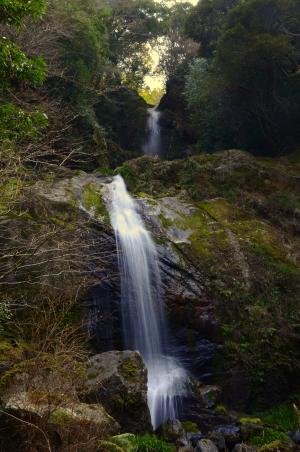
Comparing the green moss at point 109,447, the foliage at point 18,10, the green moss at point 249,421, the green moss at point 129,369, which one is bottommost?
the green moss at point 249,421

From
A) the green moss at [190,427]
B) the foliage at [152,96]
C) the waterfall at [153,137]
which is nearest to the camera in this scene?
the green moss at [190,427]

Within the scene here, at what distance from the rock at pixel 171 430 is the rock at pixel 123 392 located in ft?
1.14

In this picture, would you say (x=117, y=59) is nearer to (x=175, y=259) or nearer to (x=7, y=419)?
(x=175, y=259)

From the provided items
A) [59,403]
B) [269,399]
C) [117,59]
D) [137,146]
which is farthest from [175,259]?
[117,59]

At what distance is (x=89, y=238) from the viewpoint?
42.8ft

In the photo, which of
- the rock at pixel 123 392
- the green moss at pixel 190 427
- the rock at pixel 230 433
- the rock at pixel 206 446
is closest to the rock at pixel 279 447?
the rock at pixel 206 446

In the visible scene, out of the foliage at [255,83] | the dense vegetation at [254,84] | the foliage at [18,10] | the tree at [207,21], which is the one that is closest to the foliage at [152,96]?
the tree at [207,21]

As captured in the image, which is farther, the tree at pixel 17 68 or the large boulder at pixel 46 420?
the tree at pixel 17 68

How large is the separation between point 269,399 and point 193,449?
153 inches

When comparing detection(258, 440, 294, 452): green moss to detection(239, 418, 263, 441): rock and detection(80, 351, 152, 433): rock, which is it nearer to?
detection(239, 418, 263, 441): rock

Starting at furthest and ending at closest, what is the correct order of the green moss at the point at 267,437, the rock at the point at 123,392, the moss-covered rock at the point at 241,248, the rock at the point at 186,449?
1. the moss-covered rock at the point at 241,248
2. the green moss at the point at 267,437
3. the rock at the point at 123,392
4. the rock at the point at 186,449

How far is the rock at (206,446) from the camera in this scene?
30.3 feet

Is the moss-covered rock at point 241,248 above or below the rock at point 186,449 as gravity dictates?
above

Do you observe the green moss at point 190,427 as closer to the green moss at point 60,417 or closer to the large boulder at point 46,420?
the large boulder at point 46,420
